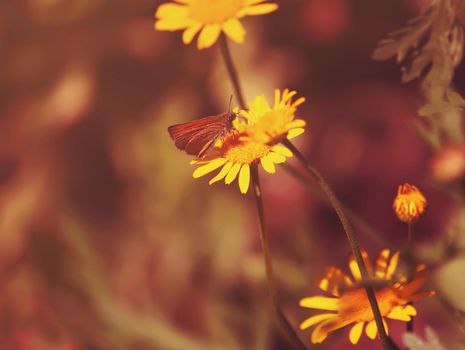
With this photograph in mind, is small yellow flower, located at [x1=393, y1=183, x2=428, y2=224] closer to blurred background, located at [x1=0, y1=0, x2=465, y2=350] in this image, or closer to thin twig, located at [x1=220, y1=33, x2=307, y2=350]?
thin twig, located at [x1=220, y1=33, x2=307, y2=350]

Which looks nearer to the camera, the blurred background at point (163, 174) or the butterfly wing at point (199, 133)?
the butterfly wing at point (199, 133)

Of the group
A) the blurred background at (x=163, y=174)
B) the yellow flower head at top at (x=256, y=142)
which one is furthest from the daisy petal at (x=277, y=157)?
the blurred background at (x=163, y=174)

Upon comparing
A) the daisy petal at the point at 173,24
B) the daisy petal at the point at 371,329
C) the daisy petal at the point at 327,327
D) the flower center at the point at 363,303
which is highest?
the daisy petal at the point at 173,24

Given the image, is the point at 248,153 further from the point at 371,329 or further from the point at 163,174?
the point at 163,174

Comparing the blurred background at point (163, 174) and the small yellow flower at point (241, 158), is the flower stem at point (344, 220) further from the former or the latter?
A: the blurred background at point (163, 174)

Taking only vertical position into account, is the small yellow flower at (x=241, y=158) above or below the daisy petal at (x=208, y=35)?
below

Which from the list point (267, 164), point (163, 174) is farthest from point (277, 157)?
point (163, 174)
